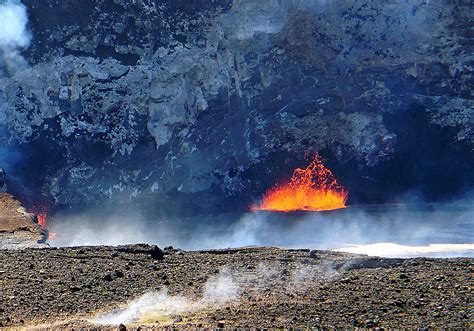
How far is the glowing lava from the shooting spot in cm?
4725

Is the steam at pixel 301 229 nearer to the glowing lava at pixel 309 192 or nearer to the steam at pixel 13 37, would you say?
the glowing lava at pixel 309 192

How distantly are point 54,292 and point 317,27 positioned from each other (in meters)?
35.2

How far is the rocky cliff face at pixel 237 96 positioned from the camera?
46500 mm

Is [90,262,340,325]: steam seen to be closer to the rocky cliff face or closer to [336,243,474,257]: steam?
[336,243,474,257]: steam

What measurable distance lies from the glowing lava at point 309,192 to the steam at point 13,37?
785 inches

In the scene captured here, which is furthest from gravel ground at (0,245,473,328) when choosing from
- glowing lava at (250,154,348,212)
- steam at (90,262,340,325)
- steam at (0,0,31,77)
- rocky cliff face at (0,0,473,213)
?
steam at (0,0,31,77)

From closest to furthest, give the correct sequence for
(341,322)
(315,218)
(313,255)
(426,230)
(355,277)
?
(341,322), (355,277), (313,255), (426,230), (315,218)

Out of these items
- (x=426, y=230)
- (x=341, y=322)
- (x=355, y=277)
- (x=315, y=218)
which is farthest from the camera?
(x=315, y=218)

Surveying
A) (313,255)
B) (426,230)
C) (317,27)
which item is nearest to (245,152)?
(317,27)

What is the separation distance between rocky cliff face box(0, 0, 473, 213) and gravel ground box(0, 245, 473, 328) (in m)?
24.8

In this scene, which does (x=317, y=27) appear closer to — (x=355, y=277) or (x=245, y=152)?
(x=245, y=152)

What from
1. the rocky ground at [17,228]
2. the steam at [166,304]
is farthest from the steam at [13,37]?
the steam at [166,304]

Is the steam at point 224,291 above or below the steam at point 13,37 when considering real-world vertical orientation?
below

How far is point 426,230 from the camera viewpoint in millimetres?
38625
